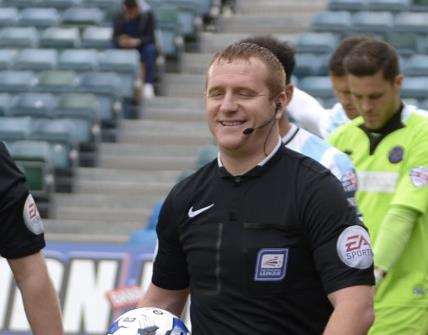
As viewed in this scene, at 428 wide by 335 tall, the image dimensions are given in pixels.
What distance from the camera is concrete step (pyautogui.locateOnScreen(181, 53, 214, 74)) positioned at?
53.0 feet

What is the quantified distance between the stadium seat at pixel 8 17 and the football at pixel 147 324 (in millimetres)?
13828

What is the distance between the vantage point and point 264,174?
12.7 ft

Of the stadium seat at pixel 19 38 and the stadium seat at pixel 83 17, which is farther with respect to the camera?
the stadium seat at pixel 83 17

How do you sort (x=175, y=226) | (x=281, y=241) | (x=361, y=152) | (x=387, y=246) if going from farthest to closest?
(x=361, y=152), (x=387, y=246), (x=175, y=226), (x=281, y=241)

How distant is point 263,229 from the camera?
381cm

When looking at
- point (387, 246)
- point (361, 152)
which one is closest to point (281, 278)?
point (387, 246)

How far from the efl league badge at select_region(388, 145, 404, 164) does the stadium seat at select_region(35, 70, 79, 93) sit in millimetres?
9498

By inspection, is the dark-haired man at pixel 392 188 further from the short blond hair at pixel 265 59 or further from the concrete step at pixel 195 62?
the concrete step at pixel 195 62

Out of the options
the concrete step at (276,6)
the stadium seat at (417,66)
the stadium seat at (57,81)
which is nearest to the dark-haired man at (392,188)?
the stadium seat at (417,66)

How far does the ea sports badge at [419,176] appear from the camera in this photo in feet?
18.0

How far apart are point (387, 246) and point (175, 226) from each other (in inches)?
62.6

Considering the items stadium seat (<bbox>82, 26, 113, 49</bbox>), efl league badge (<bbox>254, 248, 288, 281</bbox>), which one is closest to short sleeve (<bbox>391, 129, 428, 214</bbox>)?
efl league badge (<bbox>254, 248, 288, 281</bbox>)

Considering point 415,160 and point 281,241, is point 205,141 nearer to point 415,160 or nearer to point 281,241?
point 415,160

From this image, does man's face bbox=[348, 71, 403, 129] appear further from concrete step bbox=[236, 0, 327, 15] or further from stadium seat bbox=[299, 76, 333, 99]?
concrete step bbox=[236, 0, 327, 15]
